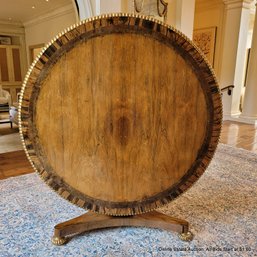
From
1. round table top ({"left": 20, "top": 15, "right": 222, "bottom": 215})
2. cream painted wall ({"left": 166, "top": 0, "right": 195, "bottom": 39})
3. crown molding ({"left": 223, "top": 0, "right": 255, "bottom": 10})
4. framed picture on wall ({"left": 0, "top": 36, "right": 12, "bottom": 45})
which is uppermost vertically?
crown molding ({"left": 223, "top": 0, "right": 255, "bottom": 10})

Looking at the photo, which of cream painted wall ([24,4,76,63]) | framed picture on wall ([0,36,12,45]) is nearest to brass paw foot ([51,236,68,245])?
cream painted wall ([24,4,76,63])

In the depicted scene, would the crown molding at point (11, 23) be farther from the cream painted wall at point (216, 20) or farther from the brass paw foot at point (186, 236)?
the brass paw foot at point (186, 236)

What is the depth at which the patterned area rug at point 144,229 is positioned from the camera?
1.26 meters

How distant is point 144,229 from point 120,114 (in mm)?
776

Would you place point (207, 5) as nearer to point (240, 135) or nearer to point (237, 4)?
point (237, 4)

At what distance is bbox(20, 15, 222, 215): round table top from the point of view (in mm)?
1046

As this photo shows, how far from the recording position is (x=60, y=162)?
1.15m

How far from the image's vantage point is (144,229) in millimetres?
1439

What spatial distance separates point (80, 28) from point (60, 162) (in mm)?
638

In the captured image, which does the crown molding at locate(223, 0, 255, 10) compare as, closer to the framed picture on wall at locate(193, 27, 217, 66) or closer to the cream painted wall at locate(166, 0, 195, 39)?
the framed picture on wall at locate(193, 27, 217, 66)

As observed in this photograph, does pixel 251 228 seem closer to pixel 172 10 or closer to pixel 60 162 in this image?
pixel 60 162

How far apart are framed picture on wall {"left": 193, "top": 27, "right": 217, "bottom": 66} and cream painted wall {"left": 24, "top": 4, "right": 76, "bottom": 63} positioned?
3190mm

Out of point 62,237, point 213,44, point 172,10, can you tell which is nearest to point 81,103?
point 62,237

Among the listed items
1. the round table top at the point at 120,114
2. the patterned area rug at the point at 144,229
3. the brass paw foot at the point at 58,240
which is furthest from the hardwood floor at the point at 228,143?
the round table top at the point at 120,114
